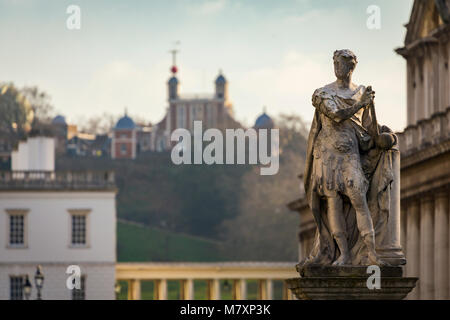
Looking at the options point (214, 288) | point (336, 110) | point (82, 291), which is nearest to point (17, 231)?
point (82, 291)

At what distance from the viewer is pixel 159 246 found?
607 feet

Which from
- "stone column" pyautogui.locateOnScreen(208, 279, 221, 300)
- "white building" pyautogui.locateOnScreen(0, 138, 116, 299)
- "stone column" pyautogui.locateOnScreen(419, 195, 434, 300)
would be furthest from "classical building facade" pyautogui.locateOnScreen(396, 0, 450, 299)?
"stone column" pyautogui.locateOnScreen(208, 279, 221, 300)

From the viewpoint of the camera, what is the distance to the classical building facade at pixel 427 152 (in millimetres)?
62375

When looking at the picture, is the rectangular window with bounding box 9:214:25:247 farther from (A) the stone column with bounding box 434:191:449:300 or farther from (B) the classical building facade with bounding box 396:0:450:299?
(A) the stone column with bounding box 434:191:449:300

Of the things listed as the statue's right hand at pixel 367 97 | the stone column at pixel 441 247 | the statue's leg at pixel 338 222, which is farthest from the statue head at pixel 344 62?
the stone column at pixel 441 247

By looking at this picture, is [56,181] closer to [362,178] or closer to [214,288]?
[214,288]

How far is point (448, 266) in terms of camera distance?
61438 mm

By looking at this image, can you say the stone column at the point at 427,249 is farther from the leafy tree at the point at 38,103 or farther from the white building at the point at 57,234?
the leafy tree at the point at 38,103

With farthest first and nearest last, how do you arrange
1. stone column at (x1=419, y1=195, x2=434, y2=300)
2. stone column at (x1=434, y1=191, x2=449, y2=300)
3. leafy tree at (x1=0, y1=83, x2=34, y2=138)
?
leafy tree at (x1=0, y1=83, x2=34, y2=138) → stone column at (x1=419, y1=195, x2=434, y2=300) → stone column at (x1=434, y1=191, x2=449, y2=300)

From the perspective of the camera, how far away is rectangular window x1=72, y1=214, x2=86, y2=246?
10512 centimetres

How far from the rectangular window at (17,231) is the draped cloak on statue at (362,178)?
8461cm

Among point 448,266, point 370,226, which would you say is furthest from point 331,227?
point 448,266

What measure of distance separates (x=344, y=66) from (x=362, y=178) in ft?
4.67

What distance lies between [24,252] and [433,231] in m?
44.7
